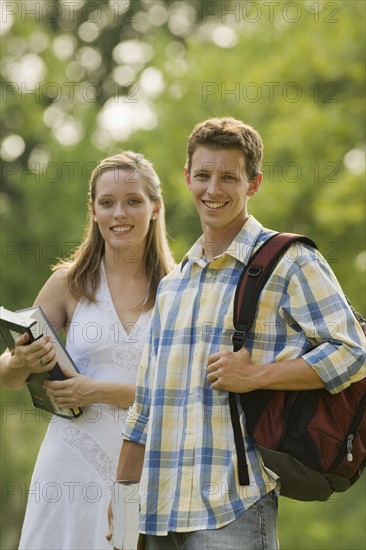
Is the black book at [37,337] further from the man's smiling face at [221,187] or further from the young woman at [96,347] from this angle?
the man's smiling face at [221,187]

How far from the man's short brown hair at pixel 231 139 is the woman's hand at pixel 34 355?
3.75ft

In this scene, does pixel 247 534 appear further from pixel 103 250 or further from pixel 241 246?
pixel 103 250

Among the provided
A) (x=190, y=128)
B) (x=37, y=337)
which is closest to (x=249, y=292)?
(x=37, y=337)

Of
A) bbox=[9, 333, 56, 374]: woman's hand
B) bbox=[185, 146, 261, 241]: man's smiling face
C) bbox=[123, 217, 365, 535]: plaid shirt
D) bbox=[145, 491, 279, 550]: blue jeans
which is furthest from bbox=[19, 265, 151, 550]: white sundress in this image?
bbox=[145, 491, 279, 550]: blue jeans

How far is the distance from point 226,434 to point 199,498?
0.78ft

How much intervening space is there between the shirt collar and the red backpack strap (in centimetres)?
7

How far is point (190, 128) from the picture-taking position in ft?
54.1

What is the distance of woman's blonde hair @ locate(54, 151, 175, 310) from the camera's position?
5.70m

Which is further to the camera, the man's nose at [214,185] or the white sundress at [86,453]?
the white sundress at [86,453]

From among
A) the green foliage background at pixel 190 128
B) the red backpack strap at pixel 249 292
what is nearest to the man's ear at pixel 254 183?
the red backpack strap at pixel 249 292

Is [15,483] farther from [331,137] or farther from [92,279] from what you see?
[92,279]

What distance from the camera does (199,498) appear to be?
13.6ft

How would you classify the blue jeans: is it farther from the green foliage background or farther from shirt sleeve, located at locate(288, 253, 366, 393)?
the green foliage background

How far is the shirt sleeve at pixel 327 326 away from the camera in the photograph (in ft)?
13.3
